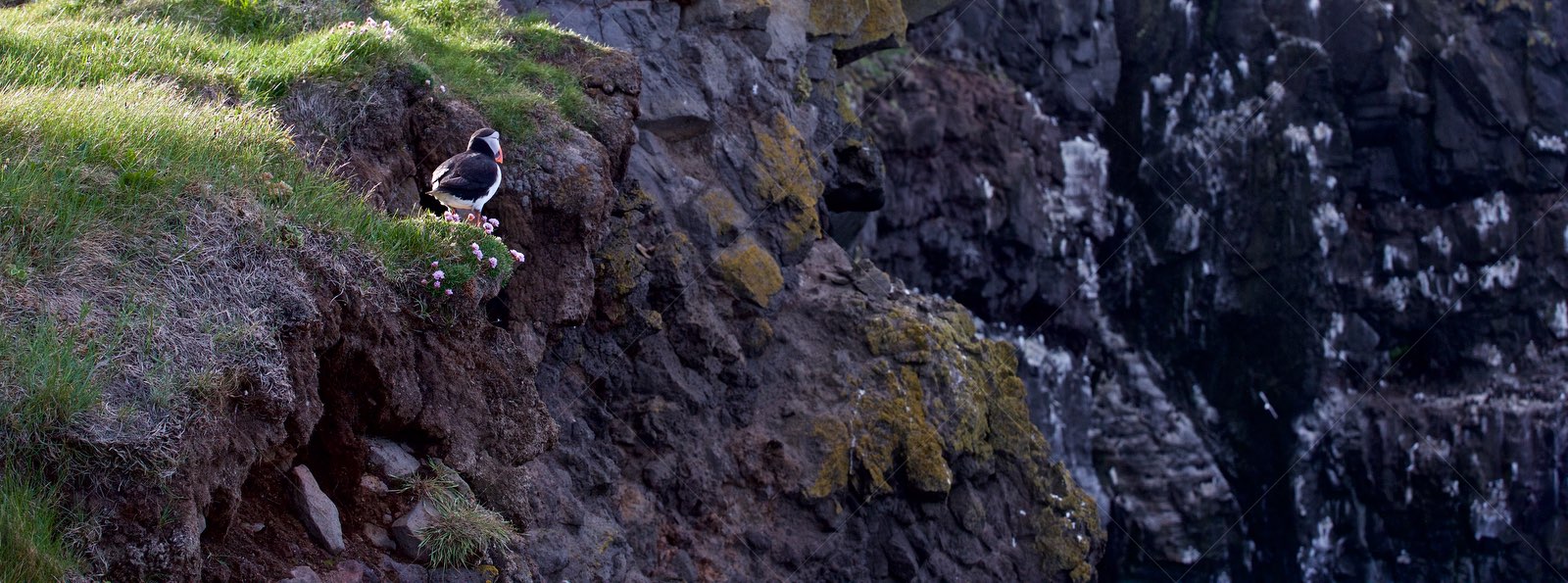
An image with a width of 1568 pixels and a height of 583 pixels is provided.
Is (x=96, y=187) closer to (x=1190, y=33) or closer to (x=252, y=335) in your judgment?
(x=252, y=335)

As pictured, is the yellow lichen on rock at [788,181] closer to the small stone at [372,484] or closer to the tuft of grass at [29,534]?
the small stone at [372,484]

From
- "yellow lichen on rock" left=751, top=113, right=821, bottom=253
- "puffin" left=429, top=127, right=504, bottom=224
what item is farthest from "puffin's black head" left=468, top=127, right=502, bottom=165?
"yellow lichen on rock" left=751, top=113, right=821, bottom=253

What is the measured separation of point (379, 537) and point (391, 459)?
37 cm

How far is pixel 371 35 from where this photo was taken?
7258mm

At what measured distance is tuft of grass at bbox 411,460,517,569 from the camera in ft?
17.5

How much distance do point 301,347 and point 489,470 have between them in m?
1.47

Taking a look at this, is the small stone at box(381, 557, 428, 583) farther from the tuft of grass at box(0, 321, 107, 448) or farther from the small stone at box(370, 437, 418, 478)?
the tuft of grass at box(0, 321, 107, 448)

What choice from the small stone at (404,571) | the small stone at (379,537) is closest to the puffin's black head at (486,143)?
the small stone at (379,537)

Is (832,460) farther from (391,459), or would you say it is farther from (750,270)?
(391,459)

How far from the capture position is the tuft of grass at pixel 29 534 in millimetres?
3607

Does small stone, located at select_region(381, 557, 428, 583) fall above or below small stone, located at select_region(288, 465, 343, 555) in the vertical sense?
below

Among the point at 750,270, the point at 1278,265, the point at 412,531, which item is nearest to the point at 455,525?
the point at 412,531

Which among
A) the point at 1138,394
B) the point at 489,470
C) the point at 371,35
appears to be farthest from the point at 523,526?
the point at 1138,394

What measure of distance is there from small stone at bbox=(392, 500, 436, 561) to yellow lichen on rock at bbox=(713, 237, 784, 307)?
13.8 feet
